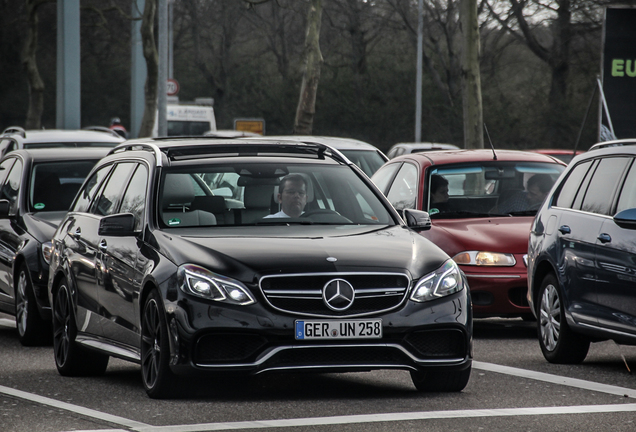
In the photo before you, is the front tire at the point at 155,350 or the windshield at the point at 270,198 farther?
the windshield at the point at 270,198

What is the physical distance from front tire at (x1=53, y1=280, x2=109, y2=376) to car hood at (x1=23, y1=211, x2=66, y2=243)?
1.99m

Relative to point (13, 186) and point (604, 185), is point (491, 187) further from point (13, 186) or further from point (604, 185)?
point (13, 186)

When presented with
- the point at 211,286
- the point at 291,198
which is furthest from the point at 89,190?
the point at 211,286

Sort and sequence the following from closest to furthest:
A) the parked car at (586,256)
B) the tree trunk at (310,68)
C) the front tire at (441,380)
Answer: the front tire at (441,380) < the parked car at (586,256) < the tree trunk at (310,68)

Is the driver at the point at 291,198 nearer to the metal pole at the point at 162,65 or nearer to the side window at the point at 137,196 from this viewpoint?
the side window at the point at 137,196

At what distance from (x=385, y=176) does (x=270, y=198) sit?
561cm

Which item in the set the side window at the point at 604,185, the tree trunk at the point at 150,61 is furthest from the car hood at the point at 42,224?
the tree trunk at the point at 150,61

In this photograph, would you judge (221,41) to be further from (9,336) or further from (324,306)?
(324,306)

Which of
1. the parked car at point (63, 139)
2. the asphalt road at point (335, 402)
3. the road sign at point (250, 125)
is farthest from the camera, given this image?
the road sign at point (250, 125)

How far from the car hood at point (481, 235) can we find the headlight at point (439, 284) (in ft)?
12.9

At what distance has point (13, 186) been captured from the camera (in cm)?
1223

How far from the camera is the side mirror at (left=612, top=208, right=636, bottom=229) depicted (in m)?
8.22

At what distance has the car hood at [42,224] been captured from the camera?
11109mm

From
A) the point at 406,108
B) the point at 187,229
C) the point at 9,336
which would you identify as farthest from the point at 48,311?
the point at 406,108
